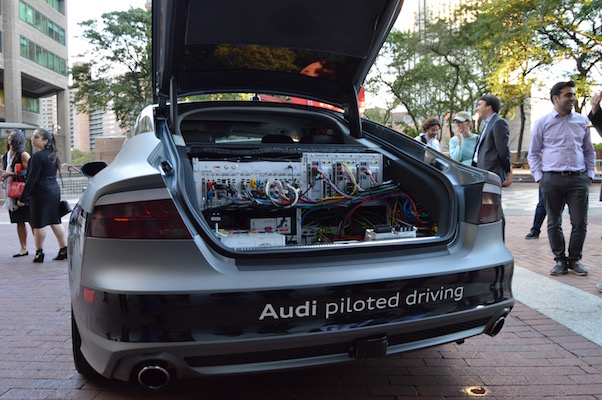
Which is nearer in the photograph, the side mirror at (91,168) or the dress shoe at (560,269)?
the side mirror at (91,168)

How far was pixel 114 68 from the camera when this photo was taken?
2902cm

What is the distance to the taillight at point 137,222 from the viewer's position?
71.8 inches

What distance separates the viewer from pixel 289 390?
2.46 metres

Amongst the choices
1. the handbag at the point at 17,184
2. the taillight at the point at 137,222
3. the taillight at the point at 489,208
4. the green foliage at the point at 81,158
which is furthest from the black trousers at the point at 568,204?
the green foliage at the point at 81,158

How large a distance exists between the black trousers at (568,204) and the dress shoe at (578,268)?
0.05 m

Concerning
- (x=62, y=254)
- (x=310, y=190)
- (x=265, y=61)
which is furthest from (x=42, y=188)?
(x=310, y=190)

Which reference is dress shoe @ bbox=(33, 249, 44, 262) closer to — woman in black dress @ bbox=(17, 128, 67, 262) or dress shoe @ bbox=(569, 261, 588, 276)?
woman in black dress @ bbox=(17, 128, 67, 262)

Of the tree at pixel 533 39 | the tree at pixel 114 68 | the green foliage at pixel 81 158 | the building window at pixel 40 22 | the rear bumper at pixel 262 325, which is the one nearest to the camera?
the rear bumper at pixel 262 325

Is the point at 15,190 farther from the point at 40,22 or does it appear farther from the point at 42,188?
the point at 40,22

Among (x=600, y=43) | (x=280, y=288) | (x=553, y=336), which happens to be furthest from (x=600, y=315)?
(x=600, y=43)

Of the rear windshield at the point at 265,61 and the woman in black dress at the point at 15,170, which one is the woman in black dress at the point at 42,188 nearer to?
the woman in black dress at the point at 15,170

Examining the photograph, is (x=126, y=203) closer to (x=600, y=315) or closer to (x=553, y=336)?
(x=553, y=336)

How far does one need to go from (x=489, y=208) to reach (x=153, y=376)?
174 cm

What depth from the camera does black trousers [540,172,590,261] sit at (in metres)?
4.66
